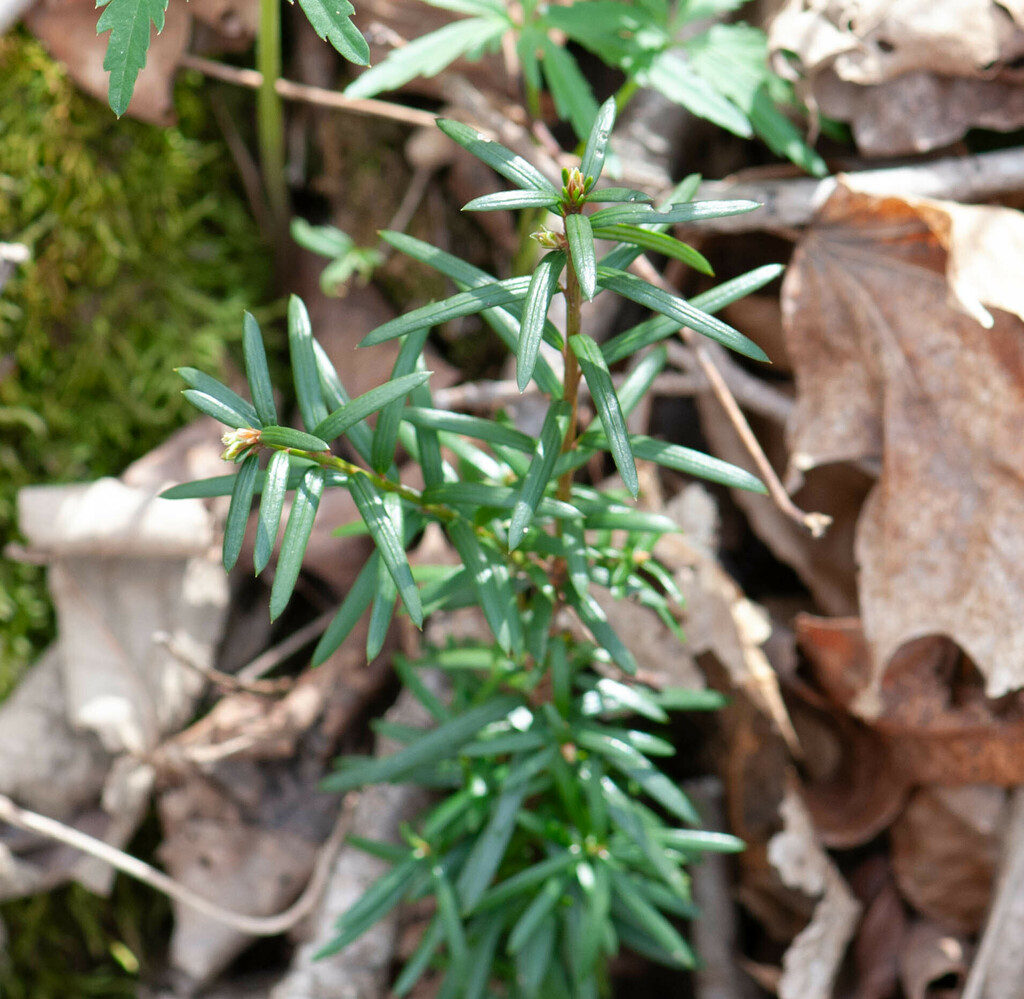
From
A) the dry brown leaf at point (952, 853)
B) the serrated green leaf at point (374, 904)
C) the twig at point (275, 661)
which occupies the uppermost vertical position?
the serrated green leaf at point (374, 904)

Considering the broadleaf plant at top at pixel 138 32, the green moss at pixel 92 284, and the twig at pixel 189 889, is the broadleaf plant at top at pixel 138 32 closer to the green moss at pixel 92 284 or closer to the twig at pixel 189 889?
the green moss at pixel 92 284

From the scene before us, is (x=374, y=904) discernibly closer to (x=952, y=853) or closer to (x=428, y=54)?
(x=952, y=853)

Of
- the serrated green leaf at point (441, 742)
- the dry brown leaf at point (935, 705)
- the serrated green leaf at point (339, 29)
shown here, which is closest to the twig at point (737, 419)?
the dry brown leaf at point (935, 705)

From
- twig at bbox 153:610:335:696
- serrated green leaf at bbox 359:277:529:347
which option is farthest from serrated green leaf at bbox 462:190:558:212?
twig at bbox 153:610:335:696

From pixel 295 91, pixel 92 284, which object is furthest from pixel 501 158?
pixel 92 284

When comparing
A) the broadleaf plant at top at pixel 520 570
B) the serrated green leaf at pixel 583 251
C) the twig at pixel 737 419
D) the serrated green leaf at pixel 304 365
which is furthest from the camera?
the twig at pixel 737 419

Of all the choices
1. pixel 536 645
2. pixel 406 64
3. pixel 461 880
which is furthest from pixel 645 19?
pixel 461 880
